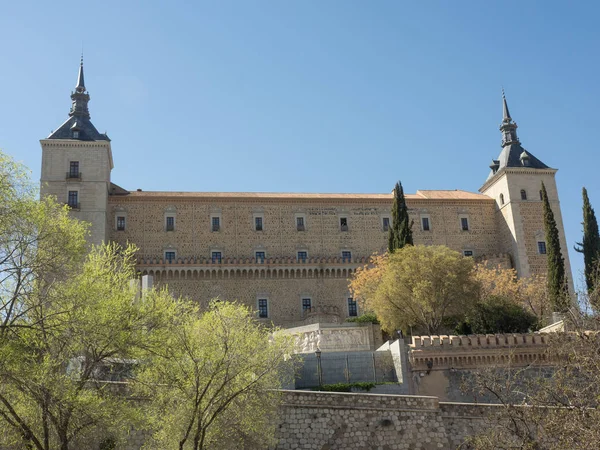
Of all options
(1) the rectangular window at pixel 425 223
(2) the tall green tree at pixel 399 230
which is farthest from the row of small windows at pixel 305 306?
(2) the tall green tree at pixel 399 230

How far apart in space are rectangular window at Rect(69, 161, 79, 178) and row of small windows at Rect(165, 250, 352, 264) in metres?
6.53

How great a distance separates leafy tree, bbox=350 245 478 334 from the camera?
2842 cm

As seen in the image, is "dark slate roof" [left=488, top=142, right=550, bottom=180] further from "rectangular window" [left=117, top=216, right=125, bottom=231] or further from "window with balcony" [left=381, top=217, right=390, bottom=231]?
"rectangular window" [left=117, top=216, right=125, bottom=231]

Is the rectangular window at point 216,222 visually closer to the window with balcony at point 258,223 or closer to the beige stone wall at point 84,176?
the window with balcony at point 258,223

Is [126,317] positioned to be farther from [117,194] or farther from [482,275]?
[117,194]

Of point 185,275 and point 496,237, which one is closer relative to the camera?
point 185,275

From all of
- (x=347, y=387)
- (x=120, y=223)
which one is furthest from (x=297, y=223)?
(x=347, y=387)

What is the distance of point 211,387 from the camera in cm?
1702

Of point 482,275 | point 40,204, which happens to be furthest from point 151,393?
point 482,275

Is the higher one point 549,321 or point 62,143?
point 62,143

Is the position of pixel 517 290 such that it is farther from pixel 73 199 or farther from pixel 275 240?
pixel 73 199

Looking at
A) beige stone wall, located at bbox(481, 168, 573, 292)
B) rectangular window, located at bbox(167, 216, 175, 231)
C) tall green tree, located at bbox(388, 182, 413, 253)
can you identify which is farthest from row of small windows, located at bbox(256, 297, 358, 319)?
beige stone wall, located at bbox(481, 168, 573, 292)

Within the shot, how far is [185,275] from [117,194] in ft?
20.9

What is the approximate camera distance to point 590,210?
37.7m
